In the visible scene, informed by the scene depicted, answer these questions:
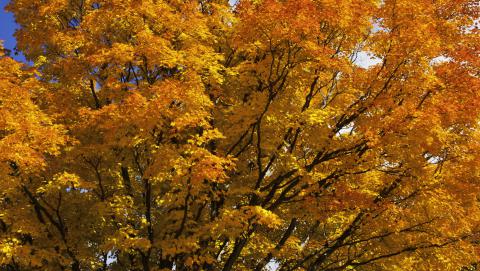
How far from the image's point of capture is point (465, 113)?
47.3 feet

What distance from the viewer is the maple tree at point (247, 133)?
44.1ft

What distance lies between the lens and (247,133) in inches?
611

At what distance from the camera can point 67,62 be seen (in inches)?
645

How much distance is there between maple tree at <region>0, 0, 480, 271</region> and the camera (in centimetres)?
1344

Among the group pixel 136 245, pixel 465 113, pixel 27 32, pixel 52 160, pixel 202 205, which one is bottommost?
pixel 136 245

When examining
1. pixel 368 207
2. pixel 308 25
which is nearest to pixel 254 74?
pixel 308 25

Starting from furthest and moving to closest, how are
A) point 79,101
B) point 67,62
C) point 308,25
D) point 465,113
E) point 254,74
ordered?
point 79,101, point 67,62, point 254,74, point 465,113, point 308,25

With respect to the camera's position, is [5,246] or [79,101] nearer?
[5,246]

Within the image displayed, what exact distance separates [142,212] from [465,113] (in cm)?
1183

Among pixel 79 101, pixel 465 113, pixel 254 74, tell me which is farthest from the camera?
pixel 79 101

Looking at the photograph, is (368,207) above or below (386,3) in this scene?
below

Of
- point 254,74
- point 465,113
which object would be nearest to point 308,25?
point 254,74

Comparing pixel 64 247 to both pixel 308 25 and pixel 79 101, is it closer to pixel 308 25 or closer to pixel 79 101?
pixel 79 101

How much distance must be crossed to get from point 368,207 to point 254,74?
19.3ft
